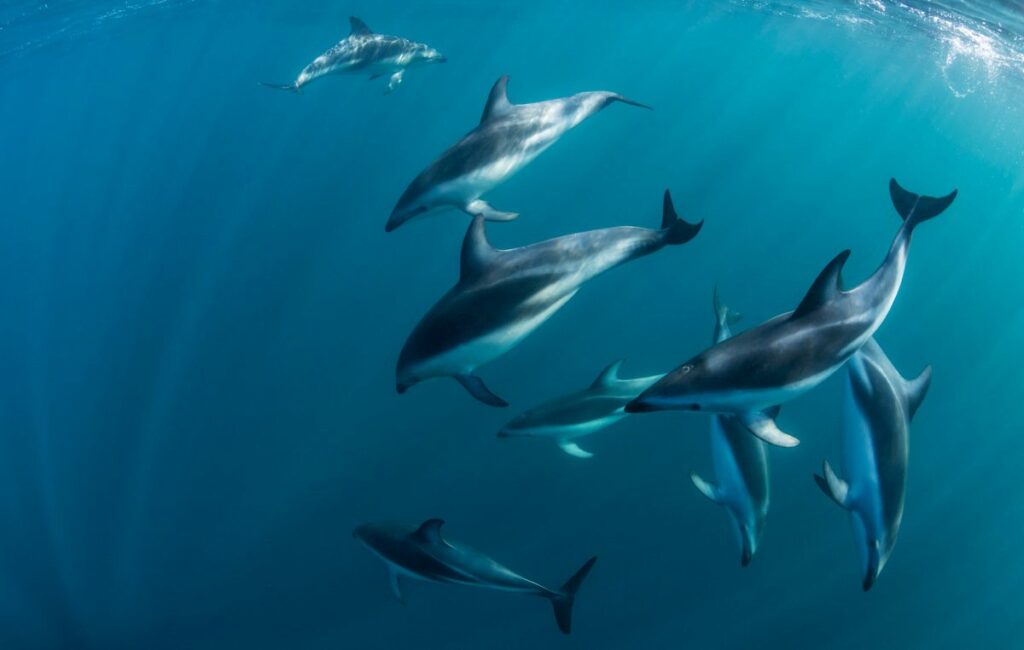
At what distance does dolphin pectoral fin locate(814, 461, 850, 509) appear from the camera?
444 centimetres

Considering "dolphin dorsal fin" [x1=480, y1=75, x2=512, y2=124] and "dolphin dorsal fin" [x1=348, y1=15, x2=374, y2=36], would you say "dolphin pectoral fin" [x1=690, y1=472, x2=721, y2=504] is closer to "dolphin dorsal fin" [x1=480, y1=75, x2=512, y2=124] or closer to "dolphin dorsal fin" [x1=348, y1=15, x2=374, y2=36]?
"dolphin dorsal fin" [x1=480, y1=75, x2=512, y2=124]

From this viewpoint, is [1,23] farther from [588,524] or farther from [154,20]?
[588,524]

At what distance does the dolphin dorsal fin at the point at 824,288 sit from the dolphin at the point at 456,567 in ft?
8.87

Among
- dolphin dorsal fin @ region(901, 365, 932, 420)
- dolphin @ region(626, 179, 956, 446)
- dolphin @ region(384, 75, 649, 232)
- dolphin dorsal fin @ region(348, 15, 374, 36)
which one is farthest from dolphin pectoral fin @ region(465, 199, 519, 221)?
dolphin dorsal fin @ region(348, 15, 374, 36)

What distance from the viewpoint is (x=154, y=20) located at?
93.8 feet

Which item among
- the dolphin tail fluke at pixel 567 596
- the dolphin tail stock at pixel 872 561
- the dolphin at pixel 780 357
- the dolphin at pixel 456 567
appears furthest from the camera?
the dolphin tail fluke at pixel 567 596

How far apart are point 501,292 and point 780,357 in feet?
5.94

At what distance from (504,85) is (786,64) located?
41959mm

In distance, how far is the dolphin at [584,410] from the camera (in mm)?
6527

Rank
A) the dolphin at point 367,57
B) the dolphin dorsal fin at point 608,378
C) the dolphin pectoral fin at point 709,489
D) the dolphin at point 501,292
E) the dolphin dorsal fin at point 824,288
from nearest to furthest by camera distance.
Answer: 1. the dolphin dorsal fin at point 824,288
2. the dolphin at point 501,292
3. the dolphin pectoral fin at point 709,489
4. the dolphin dorsal fin at point 608,378
5. the dolphin at point 367,57

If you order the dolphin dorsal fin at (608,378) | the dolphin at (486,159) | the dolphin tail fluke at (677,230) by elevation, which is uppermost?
the dolphin at (486,159)

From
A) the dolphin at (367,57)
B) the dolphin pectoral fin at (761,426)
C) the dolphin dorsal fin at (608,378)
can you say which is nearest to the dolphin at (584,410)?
the dolphin dorsal fin at (608,378)

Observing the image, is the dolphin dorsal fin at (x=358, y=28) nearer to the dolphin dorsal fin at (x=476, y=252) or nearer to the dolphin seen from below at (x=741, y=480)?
the dolphin dorsal fin at (x=476, y=252)

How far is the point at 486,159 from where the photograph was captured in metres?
5.64
